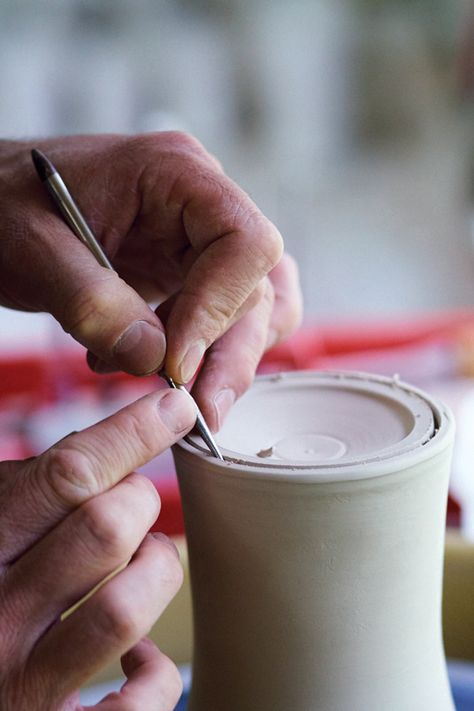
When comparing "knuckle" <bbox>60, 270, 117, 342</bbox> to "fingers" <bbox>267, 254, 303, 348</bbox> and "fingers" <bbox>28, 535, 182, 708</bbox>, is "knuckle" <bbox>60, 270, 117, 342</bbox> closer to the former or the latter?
"fingers" <bbox>28, 535, 182, 708</bbox>

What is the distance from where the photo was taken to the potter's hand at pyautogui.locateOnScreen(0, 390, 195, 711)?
484 millimetres

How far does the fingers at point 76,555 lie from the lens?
485mm

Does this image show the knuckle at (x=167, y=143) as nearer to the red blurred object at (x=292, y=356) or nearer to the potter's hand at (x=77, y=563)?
the potter's hand at (x=77, y=563)

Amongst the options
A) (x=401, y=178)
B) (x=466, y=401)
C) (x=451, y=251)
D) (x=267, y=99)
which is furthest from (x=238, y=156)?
(x=466, y=401)

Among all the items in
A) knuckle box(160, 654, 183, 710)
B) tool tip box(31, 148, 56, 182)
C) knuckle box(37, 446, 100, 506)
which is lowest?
knuckle box(160, 654, 183, 710)

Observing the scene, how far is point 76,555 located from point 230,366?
0.73 ft

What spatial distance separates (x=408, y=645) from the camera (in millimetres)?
566

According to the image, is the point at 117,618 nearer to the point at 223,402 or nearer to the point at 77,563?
the point at 77,563

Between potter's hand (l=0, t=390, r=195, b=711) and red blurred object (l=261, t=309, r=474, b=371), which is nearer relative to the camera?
potter's hand (l=0, t=390, r=195, b=711)

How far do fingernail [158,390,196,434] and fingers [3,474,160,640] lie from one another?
0.05m

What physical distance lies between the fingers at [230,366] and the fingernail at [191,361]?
0.10 feet

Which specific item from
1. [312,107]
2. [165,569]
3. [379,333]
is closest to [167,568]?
[165,569]

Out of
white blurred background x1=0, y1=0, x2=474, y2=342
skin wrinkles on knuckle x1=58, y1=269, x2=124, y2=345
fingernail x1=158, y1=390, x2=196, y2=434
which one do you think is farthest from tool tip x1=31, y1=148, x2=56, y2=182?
white blurred background x1=0, y1=0, x2=474, y2=342

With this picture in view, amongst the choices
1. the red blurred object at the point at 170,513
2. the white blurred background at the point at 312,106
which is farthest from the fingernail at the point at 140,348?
the white blurred background at the point at 312,106
